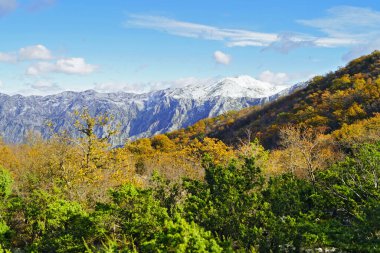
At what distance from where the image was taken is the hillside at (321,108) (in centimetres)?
7938

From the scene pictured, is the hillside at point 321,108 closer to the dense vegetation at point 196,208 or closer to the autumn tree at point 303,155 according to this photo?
the autumn tree at point 303,155

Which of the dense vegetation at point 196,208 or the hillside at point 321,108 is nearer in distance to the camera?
the dense vegetation at point 196,208

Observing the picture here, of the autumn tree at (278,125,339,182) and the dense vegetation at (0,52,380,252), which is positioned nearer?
the dense vegetation at (0,52,380,252)

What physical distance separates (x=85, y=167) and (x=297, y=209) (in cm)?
2008

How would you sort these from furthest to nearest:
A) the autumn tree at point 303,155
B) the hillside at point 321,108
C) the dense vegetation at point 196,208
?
the hillside at point 321,108, the autumn tree at point 303,155, the dense vegetation at point 196,208

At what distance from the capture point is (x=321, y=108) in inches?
3538

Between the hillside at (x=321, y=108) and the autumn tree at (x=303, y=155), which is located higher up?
A: the hillside at (x=321, y=108)

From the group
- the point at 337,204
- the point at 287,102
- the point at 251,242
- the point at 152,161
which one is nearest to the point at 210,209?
the point at 251,242

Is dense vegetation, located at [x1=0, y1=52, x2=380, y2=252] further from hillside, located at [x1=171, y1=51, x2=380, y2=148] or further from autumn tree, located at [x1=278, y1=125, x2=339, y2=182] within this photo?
hillside, located at [x1=171, y1=51, x2=380, y2=148]

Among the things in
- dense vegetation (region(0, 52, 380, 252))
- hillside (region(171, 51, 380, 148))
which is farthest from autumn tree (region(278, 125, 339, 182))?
dense vegetation (region(0, 52, 380, 252))

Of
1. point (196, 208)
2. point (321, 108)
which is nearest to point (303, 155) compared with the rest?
point (196, 208)

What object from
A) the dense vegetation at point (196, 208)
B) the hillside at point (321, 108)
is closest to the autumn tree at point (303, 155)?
the hillside at point (321, 108)

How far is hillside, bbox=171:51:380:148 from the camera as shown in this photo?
3125 inches

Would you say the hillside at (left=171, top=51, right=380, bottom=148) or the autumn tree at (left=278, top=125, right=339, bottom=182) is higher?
the hillside at (left=171, top=51, right=380, bottom=148)
